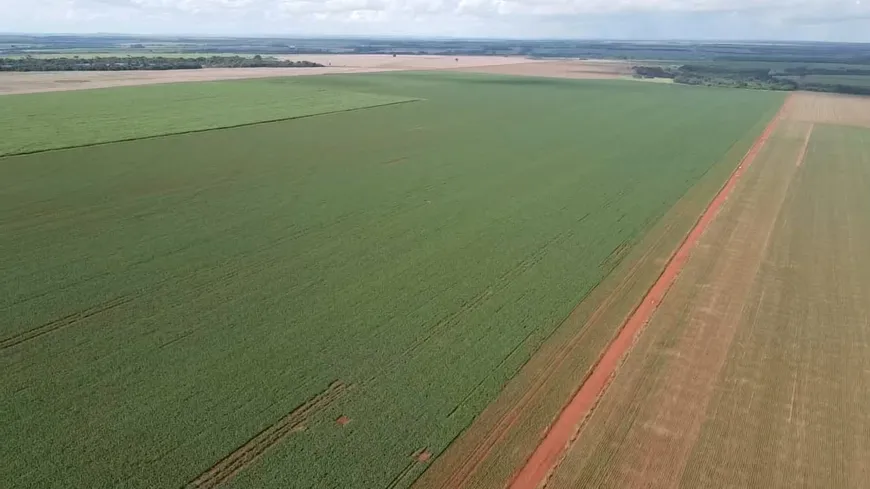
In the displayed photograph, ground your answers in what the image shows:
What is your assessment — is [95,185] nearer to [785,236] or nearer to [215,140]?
[215,140]

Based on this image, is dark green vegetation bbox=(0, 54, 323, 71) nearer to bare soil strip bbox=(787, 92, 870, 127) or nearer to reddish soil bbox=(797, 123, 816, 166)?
bare soil strip bbox=(787, 92, 870, 127)

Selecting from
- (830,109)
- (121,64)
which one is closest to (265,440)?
(830,109)

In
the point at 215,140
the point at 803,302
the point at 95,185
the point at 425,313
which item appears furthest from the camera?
the point at 215,140

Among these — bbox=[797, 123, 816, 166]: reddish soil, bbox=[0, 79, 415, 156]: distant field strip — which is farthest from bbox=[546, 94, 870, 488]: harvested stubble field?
bbox=[0, 79, 415, 156]: distant field strip

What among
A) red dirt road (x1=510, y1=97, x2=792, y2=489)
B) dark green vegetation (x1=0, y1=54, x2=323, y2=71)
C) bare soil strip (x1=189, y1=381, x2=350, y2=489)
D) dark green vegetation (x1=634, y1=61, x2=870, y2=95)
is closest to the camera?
bare soil strip (x1=189, y1=381, x2=350, y2=489)

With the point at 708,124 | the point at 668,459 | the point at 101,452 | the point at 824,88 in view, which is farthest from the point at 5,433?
the point at 824,88

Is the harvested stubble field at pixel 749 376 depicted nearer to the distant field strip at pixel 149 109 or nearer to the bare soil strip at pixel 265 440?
the bare soil strip at pixel 265 440

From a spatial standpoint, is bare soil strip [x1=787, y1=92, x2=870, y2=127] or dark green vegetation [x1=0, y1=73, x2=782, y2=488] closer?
dark green vegetation [x1=0, y1=73, x2=782, y2=488]
